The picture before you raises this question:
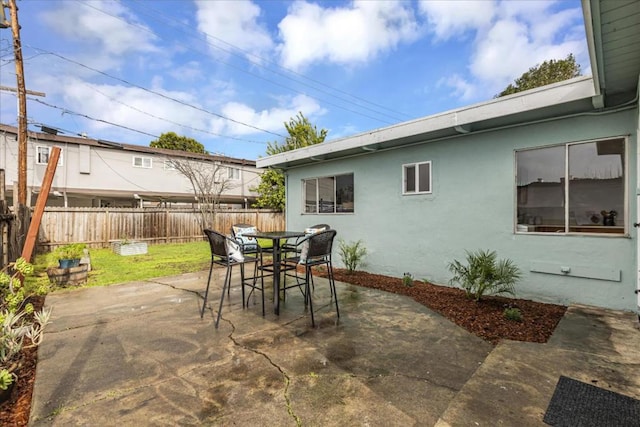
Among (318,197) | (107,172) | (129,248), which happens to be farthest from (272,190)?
(318,197)

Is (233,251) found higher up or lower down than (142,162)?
lower down

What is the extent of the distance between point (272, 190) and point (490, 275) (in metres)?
13.3

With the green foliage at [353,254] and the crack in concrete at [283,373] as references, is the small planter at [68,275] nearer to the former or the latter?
the crack in concrete at [283,373]

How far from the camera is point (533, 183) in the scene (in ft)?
15.0

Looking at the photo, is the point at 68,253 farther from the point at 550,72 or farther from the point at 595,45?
the point at 550,72

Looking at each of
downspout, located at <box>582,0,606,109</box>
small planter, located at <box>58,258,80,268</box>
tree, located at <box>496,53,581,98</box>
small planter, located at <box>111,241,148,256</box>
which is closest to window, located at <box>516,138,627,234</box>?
downspout, located at <box>582,0,606,109</box>

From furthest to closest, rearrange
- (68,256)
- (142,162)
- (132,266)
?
1. (142,162)
2. (132,266)
3. (68,256)

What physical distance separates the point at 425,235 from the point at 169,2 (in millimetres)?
10416

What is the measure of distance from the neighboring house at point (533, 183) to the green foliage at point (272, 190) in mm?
9632

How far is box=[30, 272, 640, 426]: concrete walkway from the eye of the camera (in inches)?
75.2

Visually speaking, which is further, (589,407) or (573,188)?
(573,188)

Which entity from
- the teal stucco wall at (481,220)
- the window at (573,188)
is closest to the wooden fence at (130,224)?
the teal stucco wall at (481,220)

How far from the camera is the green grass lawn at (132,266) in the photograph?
6094 mm

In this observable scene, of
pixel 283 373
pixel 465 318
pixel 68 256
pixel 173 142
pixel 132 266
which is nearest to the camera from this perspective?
pixel 283 373
